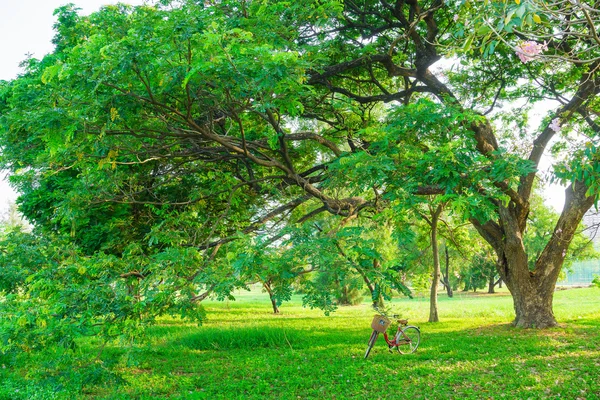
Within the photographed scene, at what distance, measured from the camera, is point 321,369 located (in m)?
7.84

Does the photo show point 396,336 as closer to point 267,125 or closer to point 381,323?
point 381,323

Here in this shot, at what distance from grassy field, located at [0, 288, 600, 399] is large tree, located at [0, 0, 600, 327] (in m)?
1.88

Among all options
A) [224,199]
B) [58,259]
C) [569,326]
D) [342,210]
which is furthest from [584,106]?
[58,259]

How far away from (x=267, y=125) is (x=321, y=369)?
4330 millimetres

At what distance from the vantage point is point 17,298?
6117mm

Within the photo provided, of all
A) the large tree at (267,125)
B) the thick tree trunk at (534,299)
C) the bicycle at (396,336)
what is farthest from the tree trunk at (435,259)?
the bicycle at (396,336)

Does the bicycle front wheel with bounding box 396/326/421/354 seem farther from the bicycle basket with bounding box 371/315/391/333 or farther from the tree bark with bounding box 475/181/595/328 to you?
the tree bark with bounding box 475/181/595/328

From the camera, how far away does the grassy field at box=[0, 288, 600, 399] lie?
6281mm

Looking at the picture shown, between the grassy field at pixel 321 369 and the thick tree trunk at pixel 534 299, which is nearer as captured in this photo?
the grassy field at pixel 321 369

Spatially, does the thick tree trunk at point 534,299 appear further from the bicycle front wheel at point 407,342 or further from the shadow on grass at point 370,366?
the bicycle front wheel at point 407,342

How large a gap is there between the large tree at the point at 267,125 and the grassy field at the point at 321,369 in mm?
1879

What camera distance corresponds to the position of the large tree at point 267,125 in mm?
4648

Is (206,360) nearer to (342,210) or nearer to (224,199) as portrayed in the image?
(224,199)

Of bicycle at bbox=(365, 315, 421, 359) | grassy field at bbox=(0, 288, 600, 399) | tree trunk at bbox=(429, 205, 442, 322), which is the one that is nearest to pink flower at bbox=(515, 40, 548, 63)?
grassy field at bbox=(0, 288, 600, 399)
